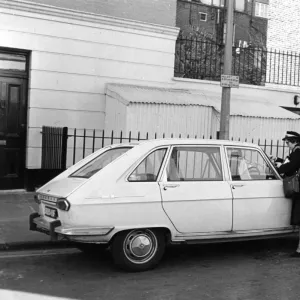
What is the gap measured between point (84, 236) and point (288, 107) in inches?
412

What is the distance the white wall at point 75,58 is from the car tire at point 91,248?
198 inches

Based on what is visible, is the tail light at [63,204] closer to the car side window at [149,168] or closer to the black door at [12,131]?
the car side window at [149,168]

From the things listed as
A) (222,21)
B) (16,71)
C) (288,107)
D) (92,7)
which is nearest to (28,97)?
(16,71)

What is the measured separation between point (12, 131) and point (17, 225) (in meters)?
3.71

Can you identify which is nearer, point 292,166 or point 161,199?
point 161,199

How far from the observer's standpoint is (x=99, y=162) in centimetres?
657

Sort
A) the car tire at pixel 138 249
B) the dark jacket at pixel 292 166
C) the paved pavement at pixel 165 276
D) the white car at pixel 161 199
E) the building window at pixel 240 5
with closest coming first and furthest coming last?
the paved pavement at pixel 165 276 < the white car at pixel 161 199 < the car tire at pixel 138 249 < the dark jacket at pixel 292 166 < the building window at pixel 240 5

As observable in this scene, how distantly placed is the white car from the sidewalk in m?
0.91

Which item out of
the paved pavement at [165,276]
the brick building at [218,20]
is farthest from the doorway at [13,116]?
the brick building at [218,20]

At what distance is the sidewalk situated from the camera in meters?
7.22

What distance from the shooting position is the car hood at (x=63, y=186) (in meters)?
5.87

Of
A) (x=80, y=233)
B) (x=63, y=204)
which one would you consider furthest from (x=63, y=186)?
Answer: (x=80, y=233)

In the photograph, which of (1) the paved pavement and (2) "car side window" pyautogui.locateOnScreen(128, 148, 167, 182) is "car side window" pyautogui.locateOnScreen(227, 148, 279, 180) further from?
(1) the paved pavement

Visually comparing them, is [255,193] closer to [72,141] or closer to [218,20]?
[72,141]
